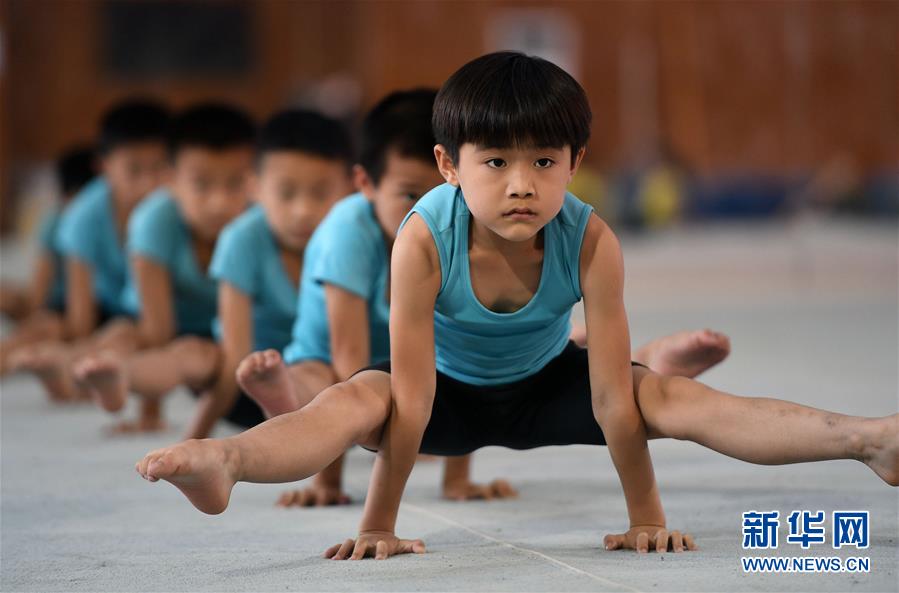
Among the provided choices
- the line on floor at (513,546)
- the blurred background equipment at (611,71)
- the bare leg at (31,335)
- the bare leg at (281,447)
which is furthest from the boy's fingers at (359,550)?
the blurred background equipment at (611,71)

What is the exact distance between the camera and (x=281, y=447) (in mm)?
1839

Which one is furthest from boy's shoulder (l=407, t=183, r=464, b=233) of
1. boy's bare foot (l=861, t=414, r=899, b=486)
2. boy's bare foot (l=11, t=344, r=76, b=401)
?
boy's bare foot (l=11, t=344, r=76, b=401)

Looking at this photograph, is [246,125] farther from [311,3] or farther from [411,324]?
[311,3]

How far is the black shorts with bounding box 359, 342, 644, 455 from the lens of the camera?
2188 mm

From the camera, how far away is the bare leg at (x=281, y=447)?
170 cm

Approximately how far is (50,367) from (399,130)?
6.34 feet

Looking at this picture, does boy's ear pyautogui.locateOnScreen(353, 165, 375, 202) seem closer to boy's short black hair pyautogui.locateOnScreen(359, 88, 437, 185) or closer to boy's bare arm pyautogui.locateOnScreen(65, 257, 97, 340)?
boy's short black hair pyautogui.locateOnScreen(359, 88, 437, 185)

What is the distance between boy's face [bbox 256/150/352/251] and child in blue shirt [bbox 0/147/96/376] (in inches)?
75.8

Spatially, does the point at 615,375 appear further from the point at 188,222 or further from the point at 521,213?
the point at 188,222

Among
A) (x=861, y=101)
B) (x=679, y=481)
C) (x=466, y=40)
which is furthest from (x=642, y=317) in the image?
(x=861, y=101)

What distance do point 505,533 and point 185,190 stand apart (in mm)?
1777

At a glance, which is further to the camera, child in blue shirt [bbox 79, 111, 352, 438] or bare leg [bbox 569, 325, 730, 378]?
child in blue shirt [bbox 79, 111, 352, 438]

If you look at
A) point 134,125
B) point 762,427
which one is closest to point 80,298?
point 134,125

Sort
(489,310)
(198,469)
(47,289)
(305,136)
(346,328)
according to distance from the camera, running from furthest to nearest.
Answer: (47,289) < (305,136) < (346,328) < (489,310) < (198,469)
